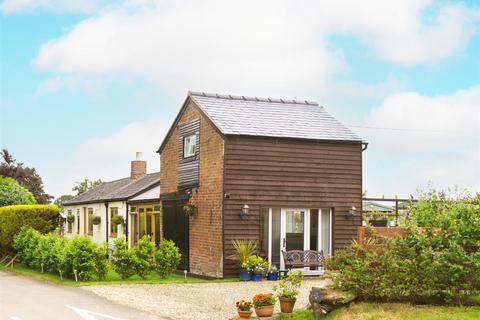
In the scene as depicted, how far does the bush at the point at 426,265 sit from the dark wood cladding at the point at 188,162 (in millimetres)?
12210

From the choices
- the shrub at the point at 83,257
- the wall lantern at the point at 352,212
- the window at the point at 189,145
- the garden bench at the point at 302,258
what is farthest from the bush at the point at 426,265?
the window at the point at 189,145

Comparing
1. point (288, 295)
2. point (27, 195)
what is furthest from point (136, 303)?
point (27, 195)

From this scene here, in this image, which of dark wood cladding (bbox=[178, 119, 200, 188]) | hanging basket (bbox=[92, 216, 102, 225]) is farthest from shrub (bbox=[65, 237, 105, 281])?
hanging basket (bbox=[92, 216, 102, 225])

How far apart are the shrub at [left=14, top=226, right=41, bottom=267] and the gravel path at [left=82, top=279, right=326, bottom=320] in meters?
7.18

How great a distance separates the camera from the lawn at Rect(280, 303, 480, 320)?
1201 centimetres

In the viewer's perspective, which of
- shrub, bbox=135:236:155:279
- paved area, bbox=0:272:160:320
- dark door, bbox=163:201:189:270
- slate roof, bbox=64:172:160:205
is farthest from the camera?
slate roof, bbox=64:172:160:205

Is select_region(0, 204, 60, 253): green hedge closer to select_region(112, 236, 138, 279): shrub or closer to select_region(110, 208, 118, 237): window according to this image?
select_region(110, 208, 118, 237): window

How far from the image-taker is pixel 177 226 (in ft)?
87.5

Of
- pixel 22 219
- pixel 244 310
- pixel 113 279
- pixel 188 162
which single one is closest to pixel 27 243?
pixel 22 219

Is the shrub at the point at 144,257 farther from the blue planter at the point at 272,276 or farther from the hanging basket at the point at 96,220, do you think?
the hanging basket at the point at 96,220

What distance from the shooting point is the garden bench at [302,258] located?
22828 millimetres

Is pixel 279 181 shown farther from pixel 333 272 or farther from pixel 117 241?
pixel 333 272

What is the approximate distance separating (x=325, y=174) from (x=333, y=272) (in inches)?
410

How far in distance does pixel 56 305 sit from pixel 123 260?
6192 millimetres
